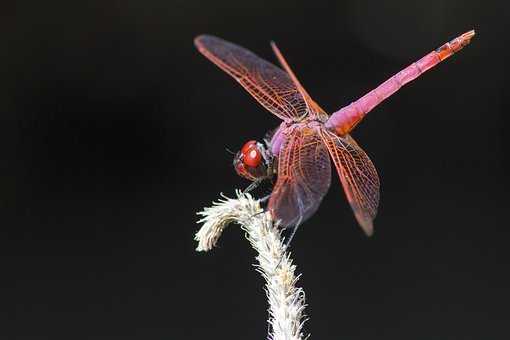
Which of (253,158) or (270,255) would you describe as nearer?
(270,255)

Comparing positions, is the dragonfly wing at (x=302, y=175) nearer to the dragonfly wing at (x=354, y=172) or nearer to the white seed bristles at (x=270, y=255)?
the dragonfly wing at (x=354, y=172)

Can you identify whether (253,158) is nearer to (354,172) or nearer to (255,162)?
(255,162)

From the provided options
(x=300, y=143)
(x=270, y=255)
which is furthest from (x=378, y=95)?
(x=270, y=255)

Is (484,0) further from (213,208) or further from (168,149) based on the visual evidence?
(213,208)

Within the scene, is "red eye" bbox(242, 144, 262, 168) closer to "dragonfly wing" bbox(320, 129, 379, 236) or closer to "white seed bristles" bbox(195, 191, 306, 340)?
"dragonfly wing" bbox(320, 129, 379, 236)

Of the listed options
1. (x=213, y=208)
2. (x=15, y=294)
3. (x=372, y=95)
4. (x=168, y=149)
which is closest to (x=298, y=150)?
(x=372, y=95)

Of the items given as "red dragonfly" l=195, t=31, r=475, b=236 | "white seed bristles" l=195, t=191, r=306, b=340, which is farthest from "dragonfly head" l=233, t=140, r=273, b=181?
"white seed bristles" l=195, t=191, r=306, b=340

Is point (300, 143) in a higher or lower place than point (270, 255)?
higher
